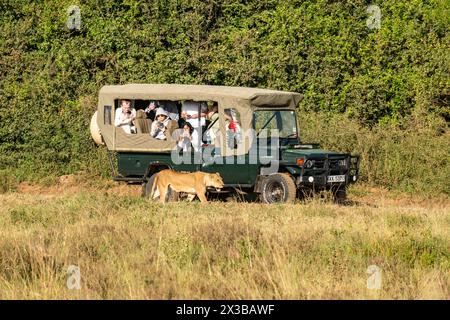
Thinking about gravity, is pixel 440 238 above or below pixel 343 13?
below

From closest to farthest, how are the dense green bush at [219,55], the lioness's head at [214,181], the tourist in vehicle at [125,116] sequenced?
the lioness's head at [214,181]
the tourist in vehicle at [125,116]
the dense green bush at [219,55]

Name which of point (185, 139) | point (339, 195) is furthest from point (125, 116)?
point (339, 195)

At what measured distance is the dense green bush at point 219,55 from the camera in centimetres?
2303

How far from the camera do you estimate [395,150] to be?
2055 centimetres

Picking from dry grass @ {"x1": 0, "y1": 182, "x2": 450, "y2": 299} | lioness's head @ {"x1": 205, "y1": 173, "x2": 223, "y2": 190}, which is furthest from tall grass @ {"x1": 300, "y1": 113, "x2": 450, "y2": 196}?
dry grass @ {"x1": 0, "y1": 182, "x2": 450, "y2": 299}

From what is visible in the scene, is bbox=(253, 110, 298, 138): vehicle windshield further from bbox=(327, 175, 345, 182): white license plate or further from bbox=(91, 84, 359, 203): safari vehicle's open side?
bbox=(327, 175, 345, 182): white license plate

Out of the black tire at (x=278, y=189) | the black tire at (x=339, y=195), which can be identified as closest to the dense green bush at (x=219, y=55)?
the black tire at (x=339, y=195)

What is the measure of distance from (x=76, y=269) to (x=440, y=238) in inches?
180

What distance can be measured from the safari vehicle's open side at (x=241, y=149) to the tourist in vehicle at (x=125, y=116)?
108mm

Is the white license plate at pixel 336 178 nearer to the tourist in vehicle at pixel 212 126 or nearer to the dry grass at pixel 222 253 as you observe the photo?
the dry grass at pixel 222 253

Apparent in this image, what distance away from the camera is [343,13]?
24.0 m
